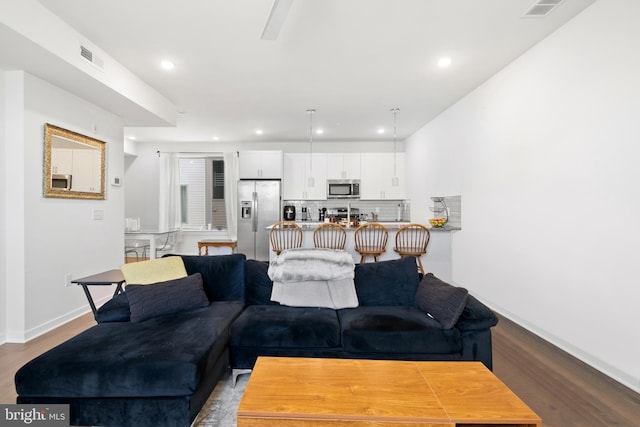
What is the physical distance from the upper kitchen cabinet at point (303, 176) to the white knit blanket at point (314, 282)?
4.05 m

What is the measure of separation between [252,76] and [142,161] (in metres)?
4.67

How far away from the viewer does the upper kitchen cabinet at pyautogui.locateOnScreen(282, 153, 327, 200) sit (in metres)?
6.50

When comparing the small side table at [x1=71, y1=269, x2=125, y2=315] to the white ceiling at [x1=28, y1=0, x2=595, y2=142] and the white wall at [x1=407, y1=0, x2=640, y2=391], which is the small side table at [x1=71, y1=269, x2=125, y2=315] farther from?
the white wall at [x1=407, y1=0, x2=640, y2=391]

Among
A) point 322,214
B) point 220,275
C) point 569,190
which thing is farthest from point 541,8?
point 322,214

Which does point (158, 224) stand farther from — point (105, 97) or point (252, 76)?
point (252, 76)

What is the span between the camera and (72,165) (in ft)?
11.0

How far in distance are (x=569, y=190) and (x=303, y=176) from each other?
473cm

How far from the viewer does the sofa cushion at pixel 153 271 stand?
7.63ft

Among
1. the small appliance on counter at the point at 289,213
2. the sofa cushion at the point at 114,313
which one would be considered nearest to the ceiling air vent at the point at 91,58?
the sofa cushion at the point at 114,313

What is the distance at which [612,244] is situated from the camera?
2166 mm

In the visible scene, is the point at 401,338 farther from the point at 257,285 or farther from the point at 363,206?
A: the point at 363,206

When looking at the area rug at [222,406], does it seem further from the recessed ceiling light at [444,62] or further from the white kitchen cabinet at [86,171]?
the recessed ceiling light at [444,62]

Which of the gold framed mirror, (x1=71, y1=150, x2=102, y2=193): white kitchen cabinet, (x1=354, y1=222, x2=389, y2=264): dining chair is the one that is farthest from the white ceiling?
(x1=354, y1=222, x2=389, y2=264): dining chair

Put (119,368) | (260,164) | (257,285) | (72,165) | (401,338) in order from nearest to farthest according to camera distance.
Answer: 1. (119,368)
2. (401,338)
3. (257,285)
4. (72,165)
5. (260,164)
